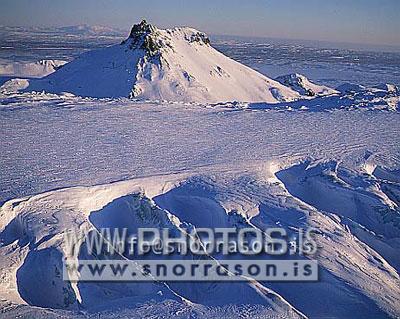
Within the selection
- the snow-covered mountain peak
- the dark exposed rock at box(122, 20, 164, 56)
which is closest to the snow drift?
the snow-covered mountain peak

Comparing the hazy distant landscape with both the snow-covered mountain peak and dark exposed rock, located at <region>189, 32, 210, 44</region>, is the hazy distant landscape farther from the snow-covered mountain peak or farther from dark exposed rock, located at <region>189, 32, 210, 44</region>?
dark exposed rock, located at <region>189, 32, 210, 44</region>

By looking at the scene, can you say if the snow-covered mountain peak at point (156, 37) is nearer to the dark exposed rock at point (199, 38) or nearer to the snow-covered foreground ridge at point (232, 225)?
the dark exposed rock at point (199, 38)

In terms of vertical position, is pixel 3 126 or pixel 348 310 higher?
pixel 3 126

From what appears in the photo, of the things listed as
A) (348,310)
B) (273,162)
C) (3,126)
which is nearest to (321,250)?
(348,310)

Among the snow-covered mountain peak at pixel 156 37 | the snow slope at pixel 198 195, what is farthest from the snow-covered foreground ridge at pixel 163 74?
the snow slope at pixel 198 195

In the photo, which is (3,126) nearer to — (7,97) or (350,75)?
(7,97)

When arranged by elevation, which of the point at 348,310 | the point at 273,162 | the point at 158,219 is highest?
the point at 273,162
